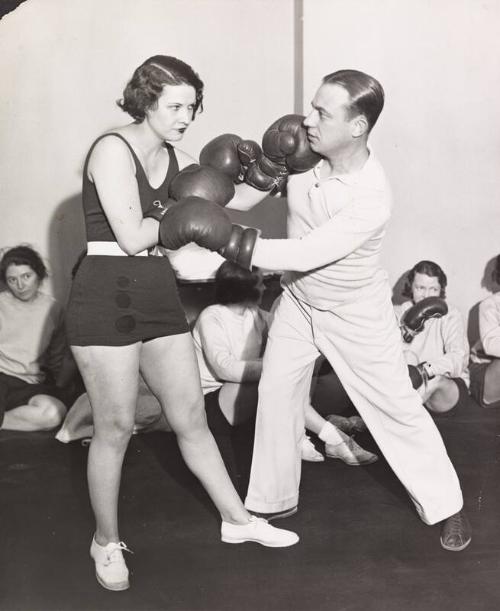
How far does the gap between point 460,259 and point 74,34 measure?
8.68 ft

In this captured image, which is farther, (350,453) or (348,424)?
(348,424)

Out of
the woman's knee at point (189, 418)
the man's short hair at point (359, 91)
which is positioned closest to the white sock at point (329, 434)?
the woman's knee at point (189, 418)

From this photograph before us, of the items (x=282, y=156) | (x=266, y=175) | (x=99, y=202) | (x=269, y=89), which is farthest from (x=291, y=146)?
(x=269, y=89)

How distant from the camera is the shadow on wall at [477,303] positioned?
471 centimetres

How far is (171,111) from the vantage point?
2084mm

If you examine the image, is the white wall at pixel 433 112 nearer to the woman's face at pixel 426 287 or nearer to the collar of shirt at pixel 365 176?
the woman's face at pixel 426 287

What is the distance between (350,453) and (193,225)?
4.86 ft

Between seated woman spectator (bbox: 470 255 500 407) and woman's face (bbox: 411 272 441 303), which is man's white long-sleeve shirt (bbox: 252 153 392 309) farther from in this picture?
seated woman spectator (bbox: 470 255 500 407)

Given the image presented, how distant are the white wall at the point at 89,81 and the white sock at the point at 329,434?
178 centimetres

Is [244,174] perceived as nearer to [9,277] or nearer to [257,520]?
[257,520]

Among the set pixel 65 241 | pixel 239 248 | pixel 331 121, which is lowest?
pixel 65 241

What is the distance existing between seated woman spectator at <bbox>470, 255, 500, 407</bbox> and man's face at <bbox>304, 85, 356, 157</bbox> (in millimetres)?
2045

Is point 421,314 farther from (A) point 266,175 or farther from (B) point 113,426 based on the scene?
(B) point 113,426

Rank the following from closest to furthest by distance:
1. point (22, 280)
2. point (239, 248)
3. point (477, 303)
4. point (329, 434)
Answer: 1. point (239, 248)
2. point (329, 434)
3. point (22, 280)
4. point (477, 303)
